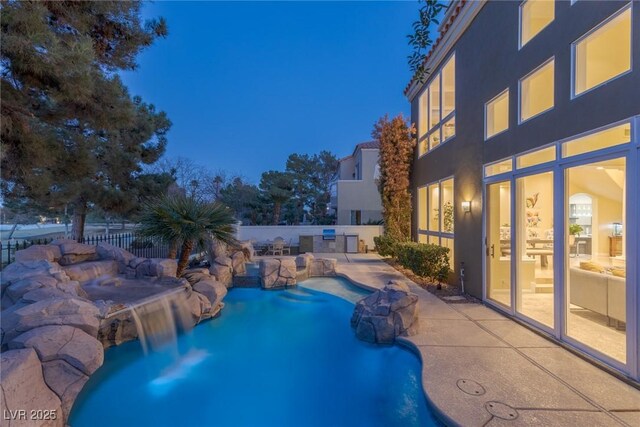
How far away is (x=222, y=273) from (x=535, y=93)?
9.20m

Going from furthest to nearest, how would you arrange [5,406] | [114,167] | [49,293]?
1. [114,167]
2. [49,293]
3. [5,406]

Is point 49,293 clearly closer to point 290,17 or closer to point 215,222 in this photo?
point 215,222

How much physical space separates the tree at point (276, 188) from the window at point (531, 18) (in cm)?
1850

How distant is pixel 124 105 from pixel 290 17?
70.1ft

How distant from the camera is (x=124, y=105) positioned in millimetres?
5730

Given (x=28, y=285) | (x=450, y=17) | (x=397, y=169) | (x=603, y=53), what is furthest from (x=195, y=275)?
(x=450, y=17)

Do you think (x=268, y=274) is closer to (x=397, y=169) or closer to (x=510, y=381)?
(x=397, y=169)

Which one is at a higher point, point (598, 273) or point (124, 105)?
point (124, 105)

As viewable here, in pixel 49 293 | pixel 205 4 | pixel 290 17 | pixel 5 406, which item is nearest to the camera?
pixel 5 406

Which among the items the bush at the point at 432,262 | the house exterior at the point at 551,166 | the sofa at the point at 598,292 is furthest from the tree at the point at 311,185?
the sofa at the point at 598,292

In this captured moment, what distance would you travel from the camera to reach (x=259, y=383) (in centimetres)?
503

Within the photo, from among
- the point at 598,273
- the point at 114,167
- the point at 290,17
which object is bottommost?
the point at 598,273

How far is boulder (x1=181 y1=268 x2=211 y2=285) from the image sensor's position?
881 cm

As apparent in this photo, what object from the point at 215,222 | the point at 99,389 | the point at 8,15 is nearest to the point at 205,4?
the point at 215,222
